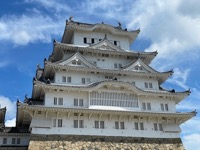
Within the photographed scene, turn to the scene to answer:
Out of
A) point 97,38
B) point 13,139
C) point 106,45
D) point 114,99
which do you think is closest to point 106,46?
point 106,45

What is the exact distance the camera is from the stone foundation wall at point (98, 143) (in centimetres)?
2897

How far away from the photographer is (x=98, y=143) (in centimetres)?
3045

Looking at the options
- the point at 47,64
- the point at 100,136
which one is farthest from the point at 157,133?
the point at 47,64

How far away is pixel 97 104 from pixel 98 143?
4326 mm

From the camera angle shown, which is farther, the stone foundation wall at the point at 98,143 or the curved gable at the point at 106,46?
the curved gable at the point at 106,46

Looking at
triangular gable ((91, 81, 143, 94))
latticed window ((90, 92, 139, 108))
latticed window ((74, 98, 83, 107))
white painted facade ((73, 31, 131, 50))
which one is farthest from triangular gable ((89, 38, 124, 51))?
latticed window ((74, 98, 83, 107))

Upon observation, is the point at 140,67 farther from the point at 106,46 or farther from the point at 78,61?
the point at 78,61

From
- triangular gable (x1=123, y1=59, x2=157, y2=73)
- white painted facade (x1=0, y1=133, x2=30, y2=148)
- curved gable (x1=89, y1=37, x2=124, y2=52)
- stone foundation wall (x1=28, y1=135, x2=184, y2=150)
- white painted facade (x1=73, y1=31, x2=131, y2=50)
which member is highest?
white painted facade (x1=73, y1=31, x2=131, y2=50)

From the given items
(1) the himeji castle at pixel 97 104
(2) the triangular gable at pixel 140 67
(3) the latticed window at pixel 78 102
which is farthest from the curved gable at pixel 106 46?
(3) the latticed window at pixel 78 102

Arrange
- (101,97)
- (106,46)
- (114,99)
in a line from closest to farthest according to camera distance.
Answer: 1. (101,97)
2. (114,99)
3. (106,46)

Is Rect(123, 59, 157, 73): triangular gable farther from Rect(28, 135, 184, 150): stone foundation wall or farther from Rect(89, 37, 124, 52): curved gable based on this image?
Rect(28, 135, 184, 150): stone foundation wall

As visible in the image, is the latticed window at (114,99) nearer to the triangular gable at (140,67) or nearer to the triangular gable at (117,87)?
the triangular gable at (117,87)

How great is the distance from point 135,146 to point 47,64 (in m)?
13.4

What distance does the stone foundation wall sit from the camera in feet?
95.0
